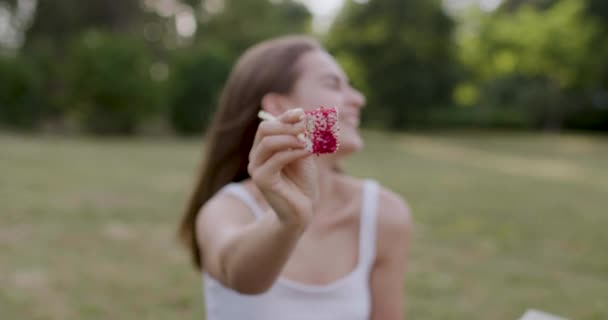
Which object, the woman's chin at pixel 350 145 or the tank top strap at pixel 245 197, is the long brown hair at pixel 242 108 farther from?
the woman's chin at pixel 350 145

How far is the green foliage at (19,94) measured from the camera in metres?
18.5

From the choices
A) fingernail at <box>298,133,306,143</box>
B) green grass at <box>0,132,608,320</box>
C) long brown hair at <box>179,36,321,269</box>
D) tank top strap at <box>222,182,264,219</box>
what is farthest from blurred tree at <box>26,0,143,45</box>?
fingernail at <box>298,133,306,143</box>

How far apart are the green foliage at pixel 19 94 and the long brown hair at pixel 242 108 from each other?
63.0 ft

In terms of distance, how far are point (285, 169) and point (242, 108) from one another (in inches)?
32.4

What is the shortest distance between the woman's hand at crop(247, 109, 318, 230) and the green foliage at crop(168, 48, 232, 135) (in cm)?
1977

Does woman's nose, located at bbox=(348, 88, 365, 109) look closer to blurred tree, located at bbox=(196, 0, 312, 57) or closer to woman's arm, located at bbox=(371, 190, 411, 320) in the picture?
woman's arm, located at bbox=(371, 190, 411, 320)

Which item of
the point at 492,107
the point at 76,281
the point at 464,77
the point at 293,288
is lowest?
the point at 492,107

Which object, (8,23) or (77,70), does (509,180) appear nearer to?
(77,70)

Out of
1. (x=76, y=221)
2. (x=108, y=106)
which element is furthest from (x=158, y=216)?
(x=108, y=106)

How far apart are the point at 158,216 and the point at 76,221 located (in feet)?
3.39

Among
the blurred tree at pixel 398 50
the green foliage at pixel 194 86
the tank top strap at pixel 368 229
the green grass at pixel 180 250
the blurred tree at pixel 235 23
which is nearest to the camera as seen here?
the tank top strap at pixel 368 229

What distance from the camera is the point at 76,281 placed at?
4855 mm

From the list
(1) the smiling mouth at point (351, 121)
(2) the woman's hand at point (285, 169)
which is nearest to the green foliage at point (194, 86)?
(1) the smiling mouth at point (351, 121)

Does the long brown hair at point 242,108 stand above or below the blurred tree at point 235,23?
above
